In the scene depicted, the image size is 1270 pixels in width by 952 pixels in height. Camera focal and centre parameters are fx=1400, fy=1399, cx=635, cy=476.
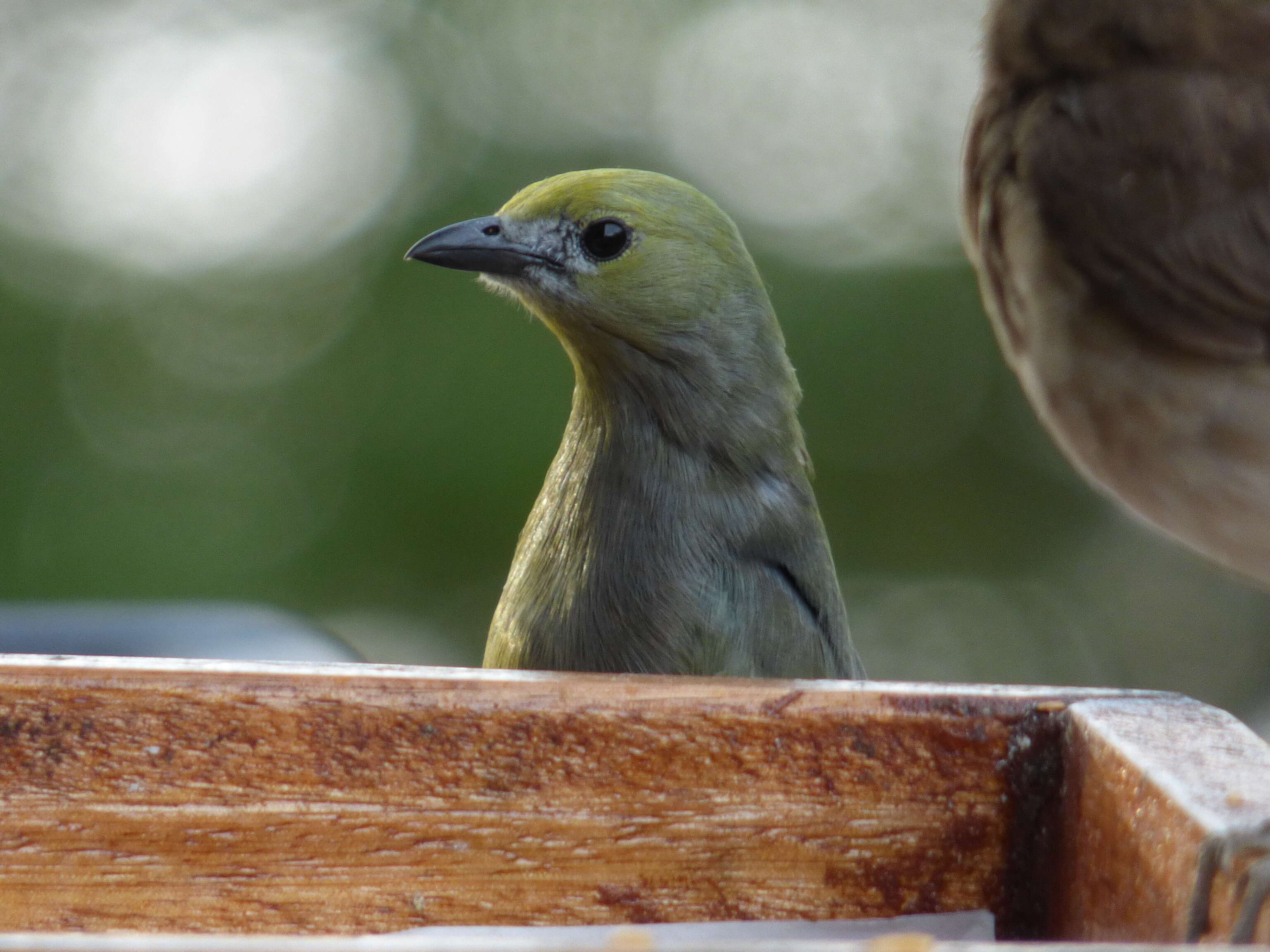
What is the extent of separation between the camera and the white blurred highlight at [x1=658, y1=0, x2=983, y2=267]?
3889 mm

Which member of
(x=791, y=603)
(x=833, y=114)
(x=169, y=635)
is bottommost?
(x=169, y=635)

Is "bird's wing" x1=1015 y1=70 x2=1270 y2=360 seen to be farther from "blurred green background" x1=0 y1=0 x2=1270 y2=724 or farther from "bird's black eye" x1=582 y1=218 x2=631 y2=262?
"blurred green background" x1=0 y1=0 x2=1270 y2=724

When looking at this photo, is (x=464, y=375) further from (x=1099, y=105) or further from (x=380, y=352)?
(x=1099, y=105)

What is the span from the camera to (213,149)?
3.84 m

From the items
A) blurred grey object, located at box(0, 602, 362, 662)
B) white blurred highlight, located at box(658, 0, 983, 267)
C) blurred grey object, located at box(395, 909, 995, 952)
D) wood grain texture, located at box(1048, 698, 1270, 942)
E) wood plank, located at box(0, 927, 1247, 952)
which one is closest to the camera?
wood plank, located at box(0, 927, 1247, 952)

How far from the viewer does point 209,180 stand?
387cm

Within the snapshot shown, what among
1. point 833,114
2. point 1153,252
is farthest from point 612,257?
point 833,114

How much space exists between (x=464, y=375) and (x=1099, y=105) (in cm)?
291

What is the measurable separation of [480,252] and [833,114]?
265cm

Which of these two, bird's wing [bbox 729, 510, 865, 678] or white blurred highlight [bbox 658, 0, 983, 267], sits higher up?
white blurred highlight [bbox 658, 0, 983, 267]

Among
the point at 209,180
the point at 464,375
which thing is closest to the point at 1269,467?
the point at 464,375

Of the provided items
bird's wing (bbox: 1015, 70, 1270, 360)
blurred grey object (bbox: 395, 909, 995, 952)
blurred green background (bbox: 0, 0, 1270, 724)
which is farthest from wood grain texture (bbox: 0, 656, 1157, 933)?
blurred green background (bbox: 0, 0, 1270, 724)

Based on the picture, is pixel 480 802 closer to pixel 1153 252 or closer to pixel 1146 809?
pixel 1146 809

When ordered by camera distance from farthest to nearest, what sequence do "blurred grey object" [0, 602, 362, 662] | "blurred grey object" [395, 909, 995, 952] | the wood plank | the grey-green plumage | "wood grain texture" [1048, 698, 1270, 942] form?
"blurred grey object" [0, 602, 362, 662], the grey-green plumage, "blurred grey object" [395, 909, 995, 952], "wood grain texture" [1048, 698, 1270, 942], the wood plank
